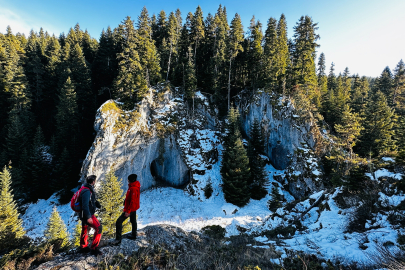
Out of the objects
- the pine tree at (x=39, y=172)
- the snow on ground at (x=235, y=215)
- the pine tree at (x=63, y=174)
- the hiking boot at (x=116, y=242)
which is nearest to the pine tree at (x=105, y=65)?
the pine tree at (x=39, y=172)

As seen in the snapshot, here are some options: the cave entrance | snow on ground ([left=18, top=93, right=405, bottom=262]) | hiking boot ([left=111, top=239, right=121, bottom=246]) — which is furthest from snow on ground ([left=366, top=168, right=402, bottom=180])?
the cave entrance

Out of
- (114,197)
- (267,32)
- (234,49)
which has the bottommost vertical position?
(114,197)

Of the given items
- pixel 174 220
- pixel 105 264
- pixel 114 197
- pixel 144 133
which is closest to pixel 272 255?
pixel 105 264

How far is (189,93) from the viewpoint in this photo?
96.8 ft

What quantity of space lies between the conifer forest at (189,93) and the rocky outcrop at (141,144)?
2.68 m

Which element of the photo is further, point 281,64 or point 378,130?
point 281,64

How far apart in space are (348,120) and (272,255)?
17511 mm

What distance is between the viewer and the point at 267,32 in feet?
99.8

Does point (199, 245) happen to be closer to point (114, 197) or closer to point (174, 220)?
point (114, 197)

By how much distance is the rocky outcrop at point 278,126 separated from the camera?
25453 mm

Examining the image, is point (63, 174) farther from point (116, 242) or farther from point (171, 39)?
point (171, 39)

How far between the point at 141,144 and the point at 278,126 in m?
21.2

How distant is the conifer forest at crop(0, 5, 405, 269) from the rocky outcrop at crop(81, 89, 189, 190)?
106 inches

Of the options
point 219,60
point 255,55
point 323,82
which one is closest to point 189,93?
point 219,60
